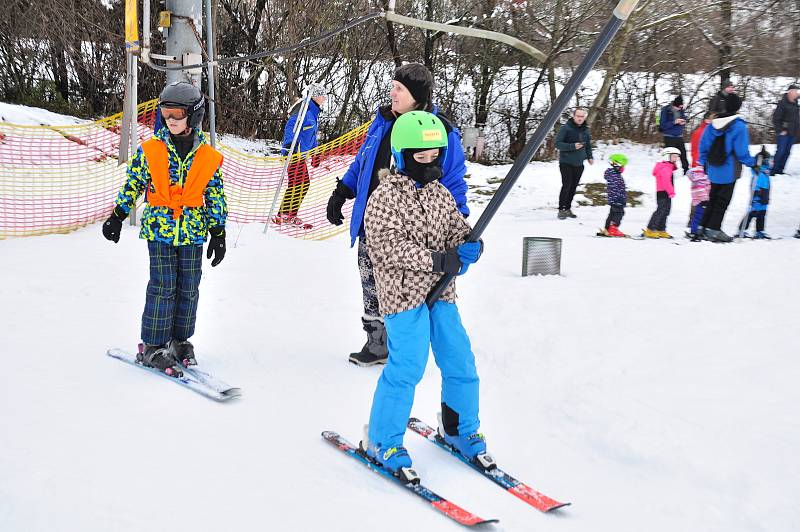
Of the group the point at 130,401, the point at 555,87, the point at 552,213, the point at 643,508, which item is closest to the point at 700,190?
the point at 552,213

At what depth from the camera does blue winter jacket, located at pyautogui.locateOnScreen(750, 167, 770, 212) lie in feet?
31.8

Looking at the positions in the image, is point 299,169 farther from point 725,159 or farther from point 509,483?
point 509,483

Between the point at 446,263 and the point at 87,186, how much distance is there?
745cm

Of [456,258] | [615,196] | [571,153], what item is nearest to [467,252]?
[456,258]

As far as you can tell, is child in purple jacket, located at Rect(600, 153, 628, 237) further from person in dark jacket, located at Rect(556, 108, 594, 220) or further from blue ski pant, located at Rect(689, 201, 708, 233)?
person in dark jacket, located at Rect(556, 108, 594, 220)

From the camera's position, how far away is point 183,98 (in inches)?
161

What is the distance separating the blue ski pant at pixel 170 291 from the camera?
4328mm

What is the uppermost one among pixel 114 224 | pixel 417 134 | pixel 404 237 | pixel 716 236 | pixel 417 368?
pixel 417 134

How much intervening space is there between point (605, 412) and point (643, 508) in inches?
36.4

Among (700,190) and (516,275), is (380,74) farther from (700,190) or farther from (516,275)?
(516,275)

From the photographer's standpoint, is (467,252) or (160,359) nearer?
(467,252)

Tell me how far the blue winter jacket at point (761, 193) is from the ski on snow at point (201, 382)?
7835 millimetres

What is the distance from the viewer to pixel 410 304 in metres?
3.25

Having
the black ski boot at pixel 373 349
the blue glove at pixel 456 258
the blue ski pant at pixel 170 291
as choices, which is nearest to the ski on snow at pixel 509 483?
the blue glove at pixel 456 258
